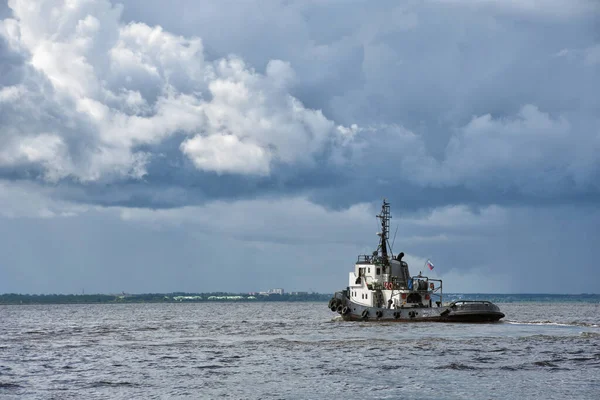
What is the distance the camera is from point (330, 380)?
39.9m

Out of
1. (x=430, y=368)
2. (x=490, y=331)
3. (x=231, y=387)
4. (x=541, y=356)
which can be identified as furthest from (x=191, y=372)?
(x=490, y=331)

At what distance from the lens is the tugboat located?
8425 centimetres

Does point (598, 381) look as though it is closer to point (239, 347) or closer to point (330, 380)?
point (330, 380)

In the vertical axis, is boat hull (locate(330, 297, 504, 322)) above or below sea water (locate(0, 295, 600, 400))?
above

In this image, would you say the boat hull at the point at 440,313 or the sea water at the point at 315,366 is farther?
the boat hull at the point at 440,313

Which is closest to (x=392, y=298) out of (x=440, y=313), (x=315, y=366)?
(x=440, y=313)

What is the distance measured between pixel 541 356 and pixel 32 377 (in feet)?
106

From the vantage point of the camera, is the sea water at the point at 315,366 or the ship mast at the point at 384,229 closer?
the sea water at the point at 315,366

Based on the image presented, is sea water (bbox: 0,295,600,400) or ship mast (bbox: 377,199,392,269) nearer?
sea water (bbox: 0,295,600,400)

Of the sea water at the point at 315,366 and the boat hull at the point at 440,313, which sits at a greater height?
the boat hull at the point at 440,313

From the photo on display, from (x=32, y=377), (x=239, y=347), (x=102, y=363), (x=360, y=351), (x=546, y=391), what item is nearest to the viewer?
(x=546, y=391)

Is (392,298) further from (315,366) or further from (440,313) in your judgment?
(315,366)

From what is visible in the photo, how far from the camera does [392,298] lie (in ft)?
287

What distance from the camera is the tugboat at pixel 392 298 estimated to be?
8425 centimetres
